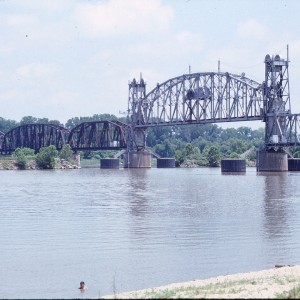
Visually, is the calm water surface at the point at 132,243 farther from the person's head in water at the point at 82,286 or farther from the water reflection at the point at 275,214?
the person's head in water at the point at 82,286

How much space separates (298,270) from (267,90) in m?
135

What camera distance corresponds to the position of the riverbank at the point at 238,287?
742 inches

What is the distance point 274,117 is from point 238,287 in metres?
136

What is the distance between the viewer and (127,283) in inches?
983

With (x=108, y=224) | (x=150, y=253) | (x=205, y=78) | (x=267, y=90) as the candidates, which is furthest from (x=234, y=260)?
(x=205, y=78)

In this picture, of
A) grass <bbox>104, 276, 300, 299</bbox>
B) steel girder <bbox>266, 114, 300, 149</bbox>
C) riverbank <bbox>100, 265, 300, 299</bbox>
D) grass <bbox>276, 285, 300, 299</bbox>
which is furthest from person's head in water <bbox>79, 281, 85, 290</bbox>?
steel girder <bbox>266, 114, 300, 149</bbox>

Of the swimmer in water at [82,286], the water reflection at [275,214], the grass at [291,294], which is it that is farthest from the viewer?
the water reflection at [275,214]

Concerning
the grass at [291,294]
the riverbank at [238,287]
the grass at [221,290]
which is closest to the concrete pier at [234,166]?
the riverbank at [238,287]

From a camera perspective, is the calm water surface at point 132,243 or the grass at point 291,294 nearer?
the grass at point 291,294

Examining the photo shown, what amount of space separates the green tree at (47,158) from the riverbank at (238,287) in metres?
172

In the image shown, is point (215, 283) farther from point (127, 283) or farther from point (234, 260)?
point (234, 260)

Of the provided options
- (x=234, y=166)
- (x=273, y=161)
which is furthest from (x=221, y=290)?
(x=234, y=166)

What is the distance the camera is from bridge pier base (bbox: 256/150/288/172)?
14938 centimetres

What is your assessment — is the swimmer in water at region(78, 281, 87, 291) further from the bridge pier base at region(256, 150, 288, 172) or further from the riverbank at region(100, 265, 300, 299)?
the bridge pier base at region(256, 150, 288, 172)
